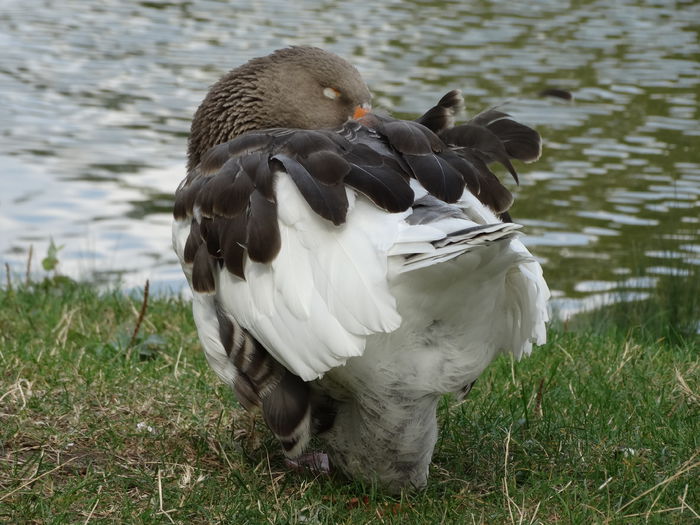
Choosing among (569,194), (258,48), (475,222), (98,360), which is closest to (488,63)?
(258,48)

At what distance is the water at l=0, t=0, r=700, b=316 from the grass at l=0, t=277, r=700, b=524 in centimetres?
260

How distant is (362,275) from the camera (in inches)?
129

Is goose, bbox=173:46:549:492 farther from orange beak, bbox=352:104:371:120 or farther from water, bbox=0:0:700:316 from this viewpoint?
water, bbox=0:0:700:316

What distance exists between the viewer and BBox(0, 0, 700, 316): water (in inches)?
346

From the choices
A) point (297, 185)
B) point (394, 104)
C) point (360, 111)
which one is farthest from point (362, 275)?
point (394, 104)

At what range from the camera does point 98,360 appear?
201 inches

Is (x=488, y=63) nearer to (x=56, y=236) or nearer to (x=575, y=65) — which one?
(x=575, y=65)

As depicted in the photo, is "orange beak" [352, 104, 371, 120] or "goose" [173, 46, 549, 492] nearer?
"goose" [173, 46, 549, 492]

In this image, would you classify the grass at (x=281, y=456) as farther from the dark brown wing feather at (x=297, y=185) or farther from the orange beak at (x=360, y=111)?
the orange beak at (x=360, y=111)

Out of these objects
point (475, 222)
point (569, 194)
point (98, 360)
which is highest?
point (475, 222)

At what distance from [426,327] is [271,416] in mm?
610

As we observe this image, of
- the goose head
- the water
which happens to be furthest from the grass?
the water

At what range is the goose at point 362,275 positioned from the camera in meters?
3.29

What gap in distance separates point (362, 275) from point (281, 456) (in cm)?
127
